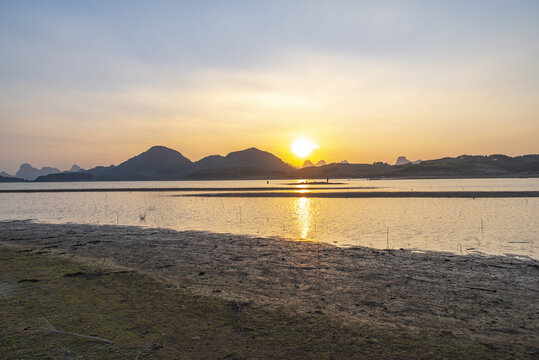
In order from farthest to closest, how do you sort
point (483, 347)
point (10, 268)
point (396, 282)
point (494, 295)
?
point (10, 268)
point (396, 282)
point (494, 295)
point (483, 347)

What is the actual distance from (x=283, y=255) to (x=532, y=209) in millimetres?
34698

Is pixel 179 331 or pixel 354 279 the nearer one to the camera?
pixel 179 331

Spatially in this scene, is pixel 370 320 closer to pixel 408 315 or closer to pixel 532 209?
pixel 408 315

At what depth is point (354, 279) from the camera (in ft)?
43.0

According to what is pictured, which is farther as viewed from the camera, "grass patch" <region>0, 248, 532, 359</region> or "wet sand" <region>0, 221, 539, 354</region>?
"wet sand" <region>0, 221, 539, 354</region>

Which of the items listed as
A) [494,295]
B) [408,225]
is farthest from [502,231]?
[494,295]

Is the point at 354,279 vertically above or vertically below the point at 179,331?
below

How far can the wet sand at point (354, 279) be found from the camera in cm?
921

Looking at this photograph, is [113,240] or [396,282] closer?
[396,282]

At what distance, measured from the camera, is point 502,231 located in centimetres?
2556

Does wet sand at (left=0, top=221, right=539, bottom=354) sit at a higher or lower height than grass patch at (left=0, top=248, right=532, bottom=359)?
lower

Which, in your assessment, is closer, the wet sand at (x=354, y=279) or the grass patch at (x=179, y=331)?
the grass patch at (x=179, y=331)

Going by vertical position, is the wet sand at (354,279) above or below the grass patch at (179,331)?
below

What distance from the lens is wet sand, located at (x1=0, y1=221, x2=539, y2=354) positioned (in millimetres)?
9211
